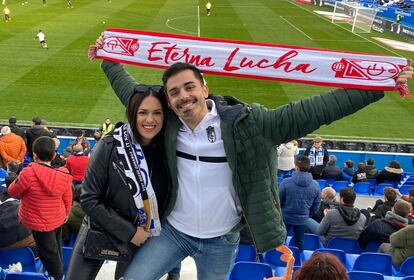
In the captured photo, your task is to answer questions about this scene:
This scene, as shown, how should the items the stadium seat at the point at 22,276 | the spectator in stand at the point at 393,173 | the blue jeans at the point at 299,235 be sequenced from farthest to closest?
the spectator in stand at the point at 393,173 → the blue jeans at the point at 299,235 → the stadium seat at the point at 22,276

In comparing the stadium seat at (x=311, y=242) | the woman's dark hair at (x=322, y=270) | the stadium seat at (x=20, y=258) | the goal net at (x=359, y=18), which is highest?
the woman's dark hair at (x=322, y=270)

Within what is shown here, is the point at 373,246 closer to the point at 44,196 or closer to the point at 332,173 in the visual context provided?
the point at 44,196

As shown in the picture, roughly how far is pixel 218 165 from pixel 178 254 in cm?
63

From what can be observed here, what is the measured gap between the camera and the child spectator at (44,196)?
13.3ft

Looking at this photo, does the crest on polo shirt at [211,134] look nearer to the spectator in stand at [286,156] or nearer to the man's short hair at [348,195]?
the man's short hair at [348,195]

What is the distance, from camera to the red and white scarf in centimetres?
A: 307

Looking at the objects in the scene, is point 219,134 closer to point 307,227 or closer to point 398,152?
point 307,227

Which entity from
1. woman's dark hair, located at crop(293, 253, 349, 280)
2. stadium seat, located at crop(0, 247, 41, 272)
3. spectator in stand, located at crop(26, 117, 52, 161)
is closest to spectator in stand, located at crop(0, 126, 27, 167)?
spectator in stand, located at crop(26, 117, 52, 161)

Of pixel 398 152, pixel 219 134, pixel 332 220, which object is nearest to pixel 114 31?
pixel 219 134

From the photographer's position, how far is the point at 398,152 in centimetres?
1263

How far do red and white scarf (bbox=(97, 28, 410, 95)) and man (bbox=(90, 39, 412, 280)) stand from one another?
43 centimetres

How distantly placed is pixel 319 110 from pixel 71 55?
2044 cm

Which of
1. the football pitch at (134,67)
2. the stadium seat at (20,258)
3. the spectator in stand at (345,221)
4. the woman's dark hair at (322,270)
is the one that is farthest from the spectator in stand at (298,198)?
the football pitch at (134,67)

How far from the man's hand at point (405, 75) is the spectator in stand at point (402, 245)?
286 cm
